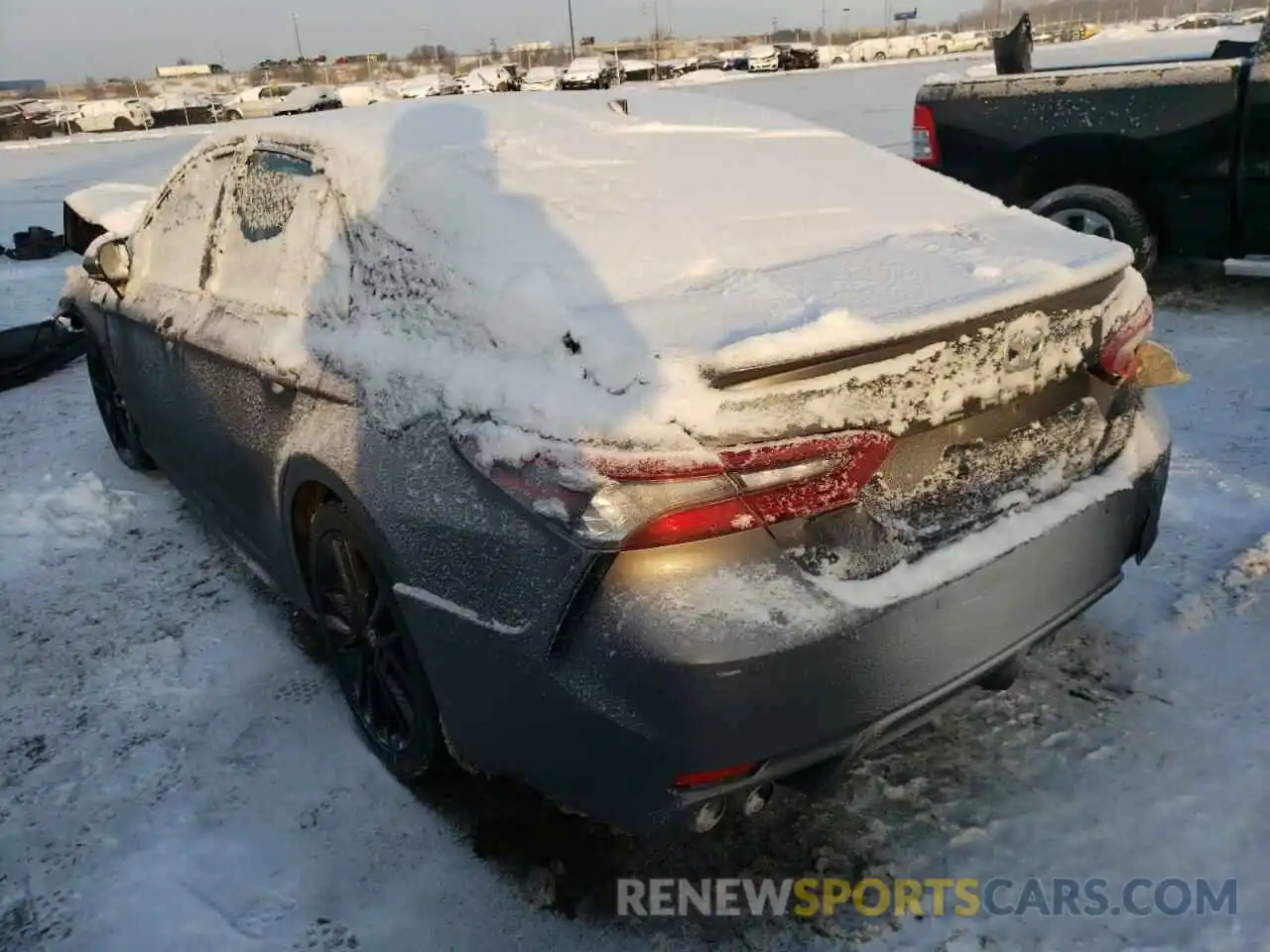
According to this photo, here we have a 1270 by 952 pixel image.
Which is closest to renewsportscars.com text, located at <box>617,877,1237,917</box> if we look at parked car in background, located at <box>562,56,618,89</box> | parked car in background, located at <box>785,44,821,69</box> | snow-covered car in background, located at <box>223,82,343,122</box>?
snow-covered car in background, located at <box>223,82,343,122</box>

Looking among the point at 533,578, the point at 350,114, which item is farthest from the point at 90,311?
the point at 533,578

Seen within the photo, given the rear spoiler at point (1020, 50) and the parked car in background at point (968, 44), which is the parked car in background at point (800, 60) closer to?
the parked car in background at point (968, 44)

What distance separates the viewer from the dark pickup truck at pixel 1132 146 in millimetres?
5582

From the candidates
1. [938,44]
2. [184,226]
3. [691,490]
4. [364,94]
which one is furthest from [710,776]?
[938,44]

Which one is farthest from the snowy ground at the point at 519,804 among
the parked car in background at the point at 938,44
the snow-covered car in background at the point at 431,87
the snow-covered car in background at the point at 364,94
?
the parked car in background at the point at 938,44

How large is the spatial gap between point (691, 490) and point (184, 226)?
8.81 feet

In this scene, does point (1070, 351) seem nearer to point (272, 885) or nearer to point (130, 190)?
point (272, 885)

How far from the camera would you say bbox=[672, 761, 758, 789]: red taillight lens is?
1.88 m

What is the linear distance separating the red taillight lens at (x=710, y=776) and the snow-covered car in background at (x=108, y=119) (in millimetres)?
43294

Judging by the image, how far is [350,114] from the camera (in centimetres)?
311

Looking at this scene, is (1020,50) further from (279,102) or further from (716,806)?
(279,102)

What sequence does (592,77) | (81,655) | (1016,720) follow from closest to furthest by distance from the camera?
(1016,720), (81,655), (592,77)

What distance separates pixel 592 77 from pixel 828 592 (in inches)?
1748

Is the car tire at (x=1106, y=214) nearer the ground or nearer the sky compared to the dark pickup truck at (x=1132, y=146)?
nearer the ground
